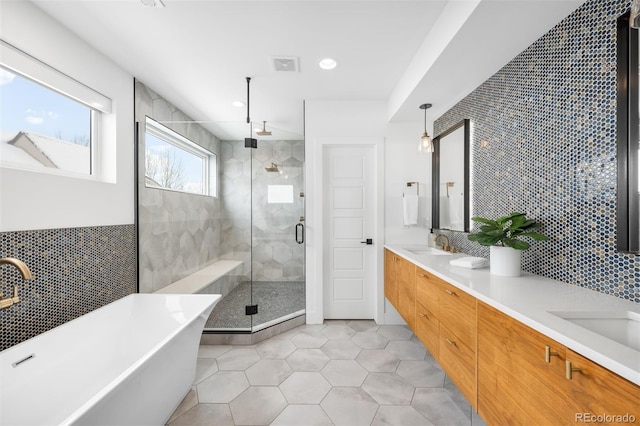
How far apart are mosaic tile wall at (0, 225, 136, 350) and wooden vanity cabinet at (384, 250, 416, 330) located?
2.52m

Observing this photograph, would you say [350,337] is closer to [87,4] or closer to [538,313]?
[538,313]

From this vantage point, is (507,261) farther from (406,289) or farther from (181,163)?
(181,163)

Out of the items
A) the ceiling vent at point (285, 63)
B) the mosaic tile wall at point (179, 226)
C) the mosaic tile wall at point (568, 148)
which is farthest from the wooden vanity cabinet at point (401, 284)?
the ceiling vent at point (285, 63)

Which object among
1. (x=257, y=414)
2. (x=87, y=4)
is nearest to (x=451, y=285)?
(x=257, y=414)

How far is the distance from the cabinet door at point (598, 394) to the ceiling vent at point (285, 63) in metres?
2.43

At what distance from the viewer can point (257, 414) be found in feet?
5.78

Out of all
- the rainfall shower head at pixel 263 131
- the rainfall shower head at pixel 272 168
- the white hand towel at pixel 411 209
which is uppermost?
the rainfall shower head at pixel 263 131

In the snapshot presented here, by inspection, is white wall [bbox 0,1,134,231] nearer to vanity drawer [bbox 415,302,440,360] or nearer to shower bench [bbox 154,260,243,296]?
shower bench [bbox 154,260,243,296]

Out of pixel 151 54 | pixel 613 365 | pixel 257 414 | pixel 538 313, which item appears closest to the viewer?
pixel 613 365

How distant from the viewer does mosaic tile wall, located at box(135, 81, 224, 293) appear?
274 centimetres

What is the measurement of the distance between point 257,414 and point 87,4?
2.75 meters

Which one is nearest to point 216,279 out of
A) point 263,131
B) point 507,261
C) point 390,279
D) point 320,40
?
point 263,131

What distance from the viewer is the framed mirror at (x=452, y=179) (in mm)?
2494

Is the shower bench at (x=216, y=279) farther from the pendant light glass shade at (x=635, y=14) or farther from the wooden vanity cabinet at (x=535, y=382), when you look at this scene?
the pendant light glass shade at (x=635, y=14)
